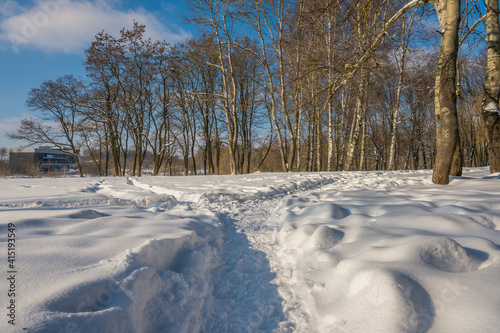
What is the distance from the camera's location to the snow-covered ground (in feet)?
3.83

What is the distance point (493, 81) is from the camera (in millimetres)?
5293

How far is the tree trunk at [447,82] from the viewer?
171 inches

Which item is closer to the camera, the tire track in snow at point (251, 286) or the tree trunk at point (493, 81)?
the tire track in snow at point (251, 286)

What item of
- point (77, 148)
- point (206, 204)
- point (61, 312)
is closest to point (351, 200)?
point (206, 204)

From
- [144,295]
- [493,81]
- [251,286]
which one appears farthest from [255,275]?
[493,81]

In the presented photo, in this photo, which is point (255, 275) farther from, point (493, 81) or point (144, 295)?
point (493, 81)

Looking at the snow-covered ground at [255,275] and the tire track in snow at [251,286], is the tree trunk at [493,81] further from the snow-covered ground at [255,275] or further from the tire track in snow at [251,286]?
the tire track in snow at [251,286]

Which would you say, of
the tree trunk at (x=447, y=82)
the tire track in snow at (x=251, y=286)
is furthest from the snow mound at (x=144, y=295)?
the tree trunk at (x=447, y=82)

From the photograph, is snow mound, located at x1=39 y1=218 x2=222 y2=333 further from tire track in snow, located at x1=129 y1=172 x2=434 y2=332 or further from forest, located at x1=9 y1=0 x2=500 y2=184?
forest, located at x1=9 y1=0 x2=500 y2=184

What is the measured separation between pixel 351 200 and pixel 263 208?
1.67 metres

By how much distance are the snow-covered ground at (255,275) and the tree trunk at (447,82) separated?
200cm

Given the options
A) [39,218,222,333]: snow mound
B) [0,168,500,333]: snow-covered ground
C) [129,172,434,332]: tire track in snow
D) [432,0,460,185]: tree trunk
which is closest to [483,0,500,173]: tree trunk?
[432,0,460,185]: tree trunk

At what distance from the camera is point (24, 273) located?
1.31m

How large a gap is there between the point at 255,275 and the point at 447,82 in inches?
208
